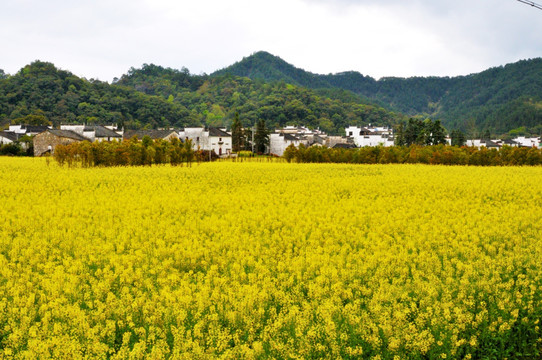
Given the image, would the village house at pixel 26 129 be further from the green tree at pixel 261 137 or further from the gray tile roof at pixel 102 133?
the green tree at pixel 261 137

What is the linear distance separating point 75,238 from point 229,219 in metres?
5.00

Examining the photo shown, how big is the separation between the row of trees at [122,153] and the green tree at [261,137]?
47.7 meters

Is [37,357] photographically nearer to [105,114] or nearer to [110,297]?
[110,297]

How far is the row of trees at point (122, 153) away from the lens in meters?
45.0

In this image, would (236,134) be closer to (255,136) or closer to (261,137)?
(255,136)

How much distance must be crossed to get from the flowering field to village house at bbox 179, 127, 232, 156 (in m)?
80.9

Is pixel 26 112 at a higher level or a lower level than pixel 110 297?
higher

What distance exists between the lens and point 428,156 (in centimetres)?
5825

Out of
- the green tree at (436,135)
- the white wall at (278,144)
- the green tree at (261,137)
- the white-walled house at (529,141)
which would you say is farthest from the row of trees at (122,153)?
the white-walled house at (529,141)

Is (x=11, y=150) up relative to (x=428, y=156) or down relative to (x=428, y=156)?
up

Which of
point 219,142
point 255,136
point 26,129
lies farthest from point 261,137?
point 26,129

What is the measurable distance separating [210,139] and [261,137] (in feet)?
42.2

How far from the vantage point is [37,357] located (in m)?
5.60

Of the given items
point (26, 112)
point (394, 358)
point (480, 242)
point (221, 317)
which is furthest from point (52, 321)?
point (26, 112)
